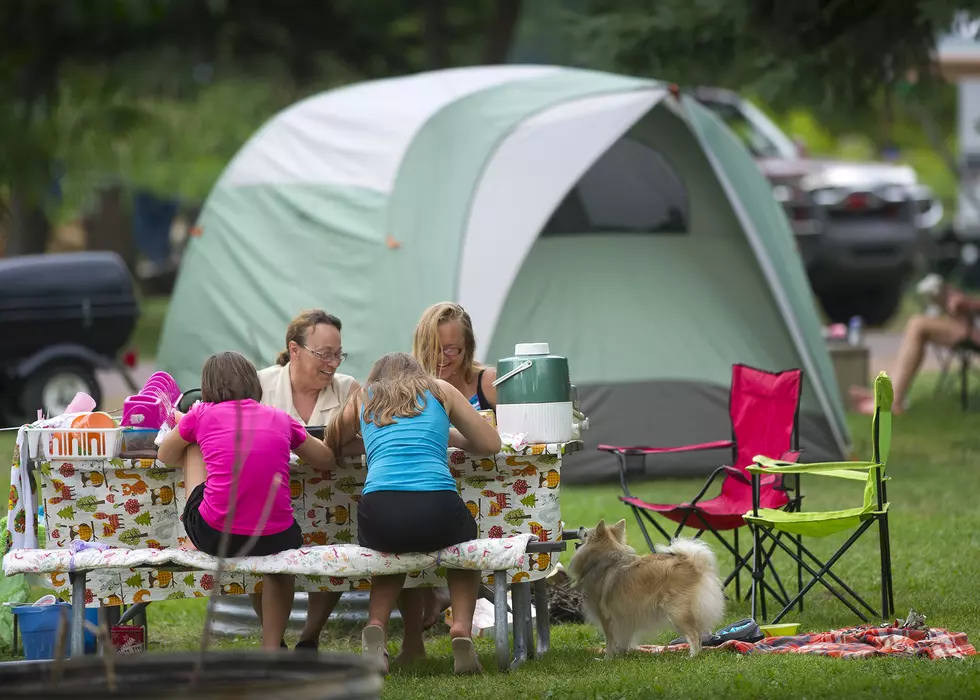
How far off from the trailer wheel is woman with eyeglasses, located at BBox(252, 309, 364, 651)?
5.32 m

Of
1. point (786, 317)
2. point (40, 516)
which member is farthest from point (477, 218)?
point (40, 516)

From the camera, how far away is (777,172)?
52.1 ft

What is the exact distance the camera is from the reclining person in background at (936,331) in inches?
428

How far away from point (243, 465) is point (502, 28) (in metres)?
11.3

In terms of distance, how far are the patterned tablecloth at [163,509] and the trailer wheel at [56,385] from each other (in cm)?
566

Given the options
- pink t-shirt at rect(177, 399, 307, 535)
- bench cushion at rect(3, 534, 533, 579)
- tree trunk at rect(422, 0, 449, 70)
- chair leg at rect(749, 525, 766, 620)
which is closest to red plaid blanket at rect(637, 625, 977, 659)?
chair leg at rect(749, 525, 766, 620)

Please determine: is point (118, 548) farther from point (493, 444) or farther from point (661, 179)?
point (661, 179)

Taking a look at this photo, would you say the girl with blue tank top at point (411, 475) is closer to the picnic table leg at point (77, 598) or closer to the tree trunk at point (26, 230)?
the picnic table leg at point (77, 598)

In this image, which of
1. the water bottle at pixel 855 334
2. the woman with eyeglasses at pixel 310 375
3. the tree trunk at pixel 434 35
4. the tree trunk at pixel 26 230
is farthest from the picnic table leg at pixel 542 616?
the tree trunk at pixel 26 230

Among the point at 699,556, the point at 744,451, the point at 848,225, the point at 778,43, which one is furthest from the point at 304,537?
the point at 848,225

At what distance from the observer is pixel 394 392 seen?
16.1 ft

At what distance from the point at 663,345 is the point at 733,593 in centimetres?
278

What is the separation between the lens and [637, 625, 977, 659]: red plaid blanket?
4859 mm

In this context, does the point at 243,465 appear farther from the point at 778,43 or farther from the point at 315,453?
the point at 778,43
